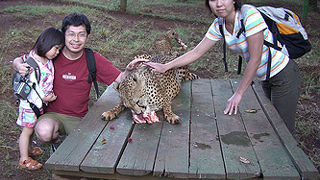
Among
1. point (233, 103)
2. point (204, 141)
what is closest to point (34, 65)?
point (204, 141)

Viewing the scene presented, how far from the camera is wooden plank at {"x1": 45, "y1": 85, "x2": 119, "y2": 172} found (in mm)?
2477

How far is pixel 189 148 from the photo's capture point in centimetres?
270

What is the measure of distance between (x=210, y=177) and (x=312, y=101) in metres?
3.57

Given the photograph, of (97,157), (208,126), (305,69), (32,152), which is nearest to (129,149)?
(97,157)

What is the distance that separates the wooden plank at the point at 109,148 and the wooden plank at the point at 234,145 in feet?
2.72

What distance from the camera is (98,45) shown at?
7145 millimetres

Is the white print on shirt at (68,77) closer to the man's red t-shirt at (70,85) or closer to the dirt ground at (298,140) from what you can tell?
the man's red t-shirt at (70,85)

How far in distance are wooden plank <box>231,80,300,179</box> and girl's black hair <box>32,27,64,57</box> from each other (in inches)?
76.9

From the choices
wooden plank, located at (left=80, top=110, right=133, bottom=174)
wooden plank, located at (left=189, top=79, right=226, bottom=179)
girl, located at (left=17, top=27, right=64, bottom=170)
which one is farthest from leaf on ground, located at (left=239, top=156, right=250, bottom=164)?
girl, located at (left=17, top=27, right=64, bottom=170)

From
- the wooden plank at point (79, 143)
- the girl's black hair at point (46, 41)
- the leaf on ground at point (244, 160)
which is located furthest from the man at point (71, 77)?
the leaf on ground at point (244, 160)

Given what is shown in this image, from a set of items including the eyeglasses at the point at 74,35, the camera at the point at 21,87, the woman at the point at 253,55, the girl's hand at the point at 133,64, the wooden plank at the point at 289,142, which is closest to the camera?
the wooden plank at the point at 289,142

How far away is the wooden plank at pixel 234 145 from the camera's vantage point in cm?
236

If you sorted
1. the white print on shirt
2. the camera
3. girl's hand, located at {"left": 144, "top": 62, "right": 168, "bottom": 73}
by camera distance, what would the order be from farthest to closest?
girl's hand, located at {"left": 144, "top": 62, "right": 168, "bottom": 73}, the white print on shirt, the camera

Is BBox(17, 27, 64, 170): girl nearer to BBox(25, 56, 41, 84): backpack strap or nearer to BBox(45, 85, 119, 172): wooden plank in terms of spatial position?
BBox(25, 56, 41, 84): backpack strap
